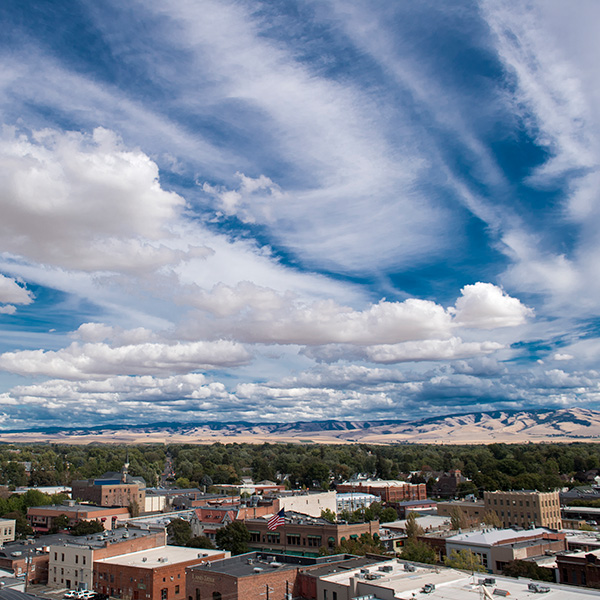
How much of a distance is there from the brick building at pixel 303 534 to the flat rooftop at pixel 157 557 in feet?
69.8

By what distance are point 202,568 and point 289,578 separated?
10355mm

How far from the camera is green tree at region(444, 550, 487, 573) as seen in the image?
7325 cm

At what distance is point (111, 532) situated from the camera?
97.9 meters

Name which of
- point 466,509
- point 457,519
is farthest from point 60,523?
point 466,509

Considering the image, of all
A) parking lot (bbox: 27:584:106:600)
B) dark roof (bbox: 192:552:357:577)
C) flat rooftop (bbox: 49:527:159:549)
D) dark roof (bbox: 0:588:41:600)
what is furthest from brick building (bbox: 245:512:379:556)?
dark roof (bbox: 0:588:41:600)

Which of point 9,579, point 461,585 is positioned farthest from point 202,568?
point 9,579

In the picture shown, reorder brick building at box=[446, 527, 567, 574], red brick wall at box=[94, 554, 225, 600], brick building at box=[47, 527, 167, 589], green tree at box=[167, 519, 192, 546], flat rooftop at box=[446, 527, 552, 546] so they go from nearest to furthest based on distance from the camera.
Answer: red brick wall at box=[94, 554, 225, 600] < brick building at box=[47, 527, 167, 589] < brick building at box=[446, 527, 567, 574] < flat rooftop at box=[446, 527, 552, 546] < green tree at box=[167, 519, 192, 546]

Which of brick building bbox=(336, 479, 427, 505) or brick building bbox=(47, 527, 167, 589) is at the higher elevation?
brick building bbox=(47, 527, 167, 589)

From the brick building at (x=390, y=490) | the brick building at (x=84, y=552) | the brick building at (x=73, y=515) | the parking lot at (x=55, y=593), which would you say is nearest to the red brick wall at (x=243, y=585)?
the parking lot at (x=55, y=593)

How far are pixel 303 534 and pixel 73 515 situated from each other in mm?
58423

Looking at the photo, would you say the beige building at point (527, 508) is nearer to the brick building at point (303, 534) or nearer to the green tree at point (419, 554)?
the brick building at point (303, 534)

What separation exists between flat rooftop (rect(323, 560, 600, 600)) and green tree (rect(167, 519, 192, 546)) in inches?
1944

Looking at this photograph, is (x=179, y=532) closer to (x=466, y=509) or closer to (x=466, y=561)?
(x=466, y=561)

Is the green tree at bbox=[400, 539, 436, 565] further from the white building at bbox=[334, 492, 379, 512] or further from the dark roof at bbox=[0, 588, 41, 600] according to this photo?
the white building at bbox=[334, 492, 379, 512]
